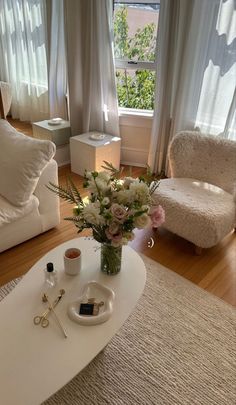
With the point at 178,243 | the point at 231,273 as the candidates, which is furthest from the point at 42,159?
the point at 231,273

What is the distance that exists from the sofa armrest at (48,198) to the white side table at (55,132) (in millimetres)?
1304

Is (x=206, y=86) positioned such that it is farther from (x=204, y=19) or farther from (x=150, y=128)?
(x=150, y=128)

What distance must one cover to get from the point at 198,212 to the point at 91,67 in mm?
2080

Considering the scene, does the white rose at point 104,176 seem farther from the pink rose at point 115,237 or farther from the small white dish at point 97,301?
the small white dish at point 97,301

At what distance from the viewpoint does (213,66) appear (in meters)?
2.56

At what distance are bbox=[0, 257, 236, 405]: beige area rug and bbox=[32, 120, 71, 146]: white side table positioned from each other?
1975mm

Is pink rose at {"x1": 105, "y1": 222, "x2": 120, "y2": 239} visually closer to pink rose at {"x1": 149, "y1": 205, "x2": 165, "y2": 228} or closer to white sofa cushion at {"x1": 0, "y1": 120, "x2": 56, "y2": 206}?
pink rose at {"x1": 149, "y1": 205, "x2": 165, "y2": 228}

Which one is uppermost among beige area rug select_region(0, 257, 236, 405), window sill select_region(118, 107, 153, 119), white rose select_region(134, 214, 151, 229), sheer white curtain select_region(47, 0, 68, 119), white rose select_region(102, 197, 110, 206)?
sheer white curtain select_region(47, 0, 68, 119)

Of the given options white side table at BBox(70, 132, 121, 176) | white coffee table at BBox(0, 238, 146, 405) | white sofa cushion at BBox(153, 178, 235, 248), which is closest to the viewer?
white coffee table at BBox(0, 238, 146, 405)

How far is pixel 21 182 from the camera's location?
5.99ft

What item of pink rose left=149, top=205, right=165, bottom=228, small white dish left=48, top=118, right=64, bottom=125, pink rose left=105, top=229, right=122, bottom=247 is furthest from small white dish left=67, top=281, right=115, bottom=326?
small white dish left=48, top=118, right=64, bottom=125

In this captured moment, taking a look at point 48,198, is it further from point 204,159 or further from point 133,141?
point 133,141

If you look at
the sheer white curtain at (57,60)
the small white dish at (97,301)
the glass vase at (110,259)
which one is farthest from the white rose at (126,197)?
the sheer white curtain at (57,60)

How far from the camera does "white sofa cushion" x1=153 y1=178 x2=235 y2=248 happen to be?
1.94m
